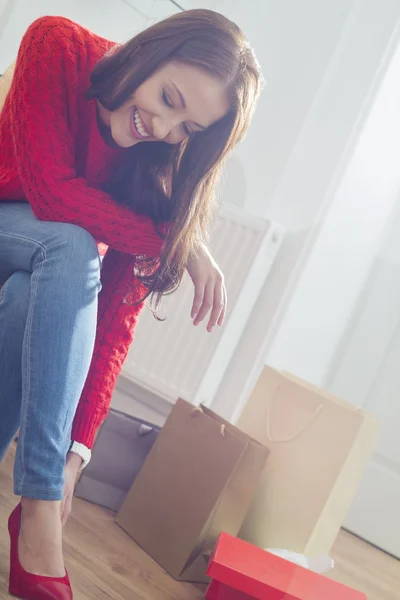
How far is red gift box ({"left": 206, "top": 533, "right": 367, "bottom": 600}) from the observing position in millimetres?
1116

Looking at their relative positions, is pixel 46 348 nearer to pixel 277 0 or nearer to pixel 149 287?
pixel 149 287

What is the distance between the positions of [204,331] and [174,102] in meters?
1.12

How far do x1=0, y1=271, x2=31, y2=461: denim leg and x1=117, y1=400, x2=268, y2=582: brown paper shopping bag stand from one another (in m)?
0.48

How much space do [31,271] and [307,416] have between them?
0.80m

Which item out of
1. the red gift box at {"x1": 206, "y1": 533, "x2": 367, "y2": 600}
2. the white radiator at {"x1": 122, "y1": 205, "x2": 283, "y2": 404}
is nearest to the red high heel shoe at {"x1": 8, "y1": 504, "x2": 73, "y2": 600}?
the red gift box at {"x1": 206, "y1": 533, "x2": 367, "y2": 600}

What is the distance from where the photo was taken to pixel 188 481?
1.34 m

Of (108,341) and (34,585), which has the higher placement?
(108,341)

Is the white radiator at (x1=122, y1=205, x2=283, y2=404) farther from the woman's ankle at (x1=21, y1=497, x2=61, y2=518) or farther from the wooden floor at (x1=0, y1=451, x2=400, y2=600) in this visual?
the woman's ankle at (x1=21, y1=497, x2=61, y2=518)

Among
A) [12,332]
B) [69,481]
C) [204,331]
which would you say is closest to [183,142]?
[12,332]

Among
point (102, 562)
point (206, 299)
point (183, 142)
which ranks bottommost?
point (102, 562)

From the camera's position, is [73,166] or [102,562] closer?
[73,166]

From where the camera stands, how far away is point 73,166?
103 centimetres

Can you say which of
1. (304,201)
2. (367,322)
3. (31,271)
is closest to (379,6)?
(304,201)

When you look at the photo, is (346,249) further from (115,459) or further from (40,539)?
(40,539)
